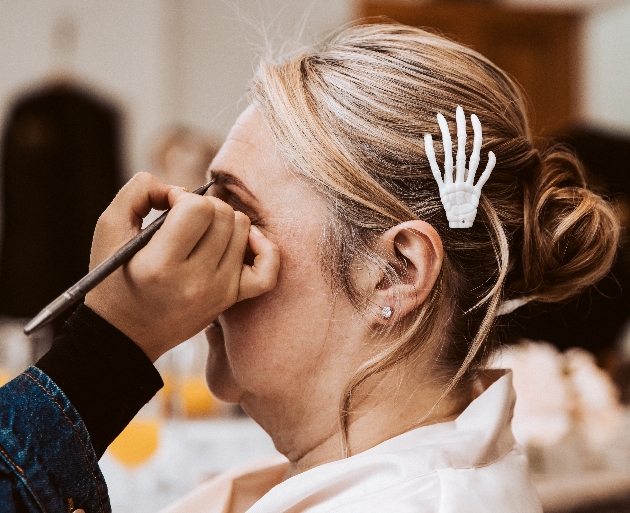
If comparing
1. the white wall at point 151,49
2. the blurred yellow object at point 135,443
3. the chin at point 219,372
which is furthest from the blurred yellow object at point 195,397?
the white wall at point 151,49

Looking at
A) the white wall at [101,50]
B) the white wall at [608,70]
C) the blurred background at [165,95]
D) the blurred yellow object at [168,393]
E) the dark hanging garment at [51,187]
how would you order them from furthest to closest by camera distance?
the white wall at [608,70]
the white wall at [101,50]
the dark hanging garment at [51,187]
the blurred background at [165,95]
the blurred yellow object at [168,393]

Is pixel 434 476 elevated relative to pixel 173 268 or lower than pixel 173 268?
lower

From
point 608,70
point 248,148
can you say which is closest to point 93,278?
point 248,148

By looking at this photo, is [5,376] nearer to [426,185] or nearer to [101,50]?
[426,185]

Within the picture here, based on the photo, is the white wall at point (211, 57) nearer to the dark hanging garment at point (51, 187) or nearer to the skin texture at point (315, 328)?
the dark hanging garment at point (51, 187)

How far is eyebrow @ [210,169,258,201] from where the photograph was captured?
0.89 meters

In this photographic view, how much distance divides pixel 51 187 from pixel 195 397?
231 cm

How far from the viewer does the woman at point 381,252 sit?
841mm

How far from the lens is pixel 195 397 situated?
2.06 m

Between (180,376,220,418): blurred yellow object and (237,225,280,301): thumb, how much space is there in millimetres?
1274

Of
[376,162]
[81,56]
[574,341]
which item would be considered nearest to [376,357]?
[376,162]

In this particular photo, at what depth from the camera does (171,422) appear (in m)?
1.97

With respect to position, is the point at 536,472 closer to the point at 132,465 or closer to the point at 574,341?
the point at 132,465

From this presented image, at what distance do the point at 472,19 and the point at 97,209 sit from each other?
8.05 feet
